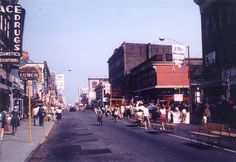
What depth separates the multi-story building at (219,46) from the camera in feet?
112

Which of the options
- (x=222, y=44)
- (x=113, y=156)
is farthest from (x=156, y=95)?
(x=113, y=156)

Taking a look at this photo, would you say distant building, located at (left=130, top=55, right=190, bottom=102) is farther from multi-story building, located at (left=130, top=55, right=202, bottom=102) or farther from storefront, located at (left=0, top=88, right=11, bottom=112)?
storefront, located at (left=0, top=88, right=11, bottom=112)

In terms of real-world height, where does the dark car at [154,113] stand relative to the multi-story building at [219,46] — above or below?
below

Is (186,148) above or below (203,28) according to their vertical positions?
below

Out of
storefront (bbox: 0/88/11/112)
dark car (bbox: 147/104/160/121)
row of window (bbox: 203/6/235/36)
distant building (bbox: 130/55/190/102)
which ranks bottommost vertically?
dark car (bbox: 147/104/160/121)

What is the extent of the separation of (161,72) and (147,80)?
5.64 m

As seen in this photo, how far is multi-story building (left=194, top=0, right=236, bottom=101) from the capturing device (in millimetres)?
34000

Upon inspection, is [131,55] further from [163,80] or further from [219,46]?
[219,46]

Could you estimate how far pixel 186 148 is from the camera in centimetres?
1529

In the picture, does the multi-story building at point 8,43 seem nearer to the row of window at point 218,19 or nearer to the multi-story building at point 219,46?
the multi-story building at point 219,46

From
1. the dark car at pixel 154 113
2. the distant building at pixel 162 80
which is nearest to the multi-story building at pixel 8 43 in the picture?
the dark car at pixel 154 113

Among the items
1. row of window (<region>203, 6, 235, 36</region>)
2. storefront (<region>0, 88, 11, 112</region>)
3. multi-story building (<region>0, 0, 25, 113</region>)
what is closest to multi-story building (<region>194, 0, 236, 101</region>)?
row of window (<region>203, 6, 235, 36</region>)

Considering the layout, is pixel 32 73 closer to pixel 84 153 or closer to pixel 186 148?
pixel 84 153

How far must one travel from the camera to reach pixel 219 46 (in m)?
36.7
